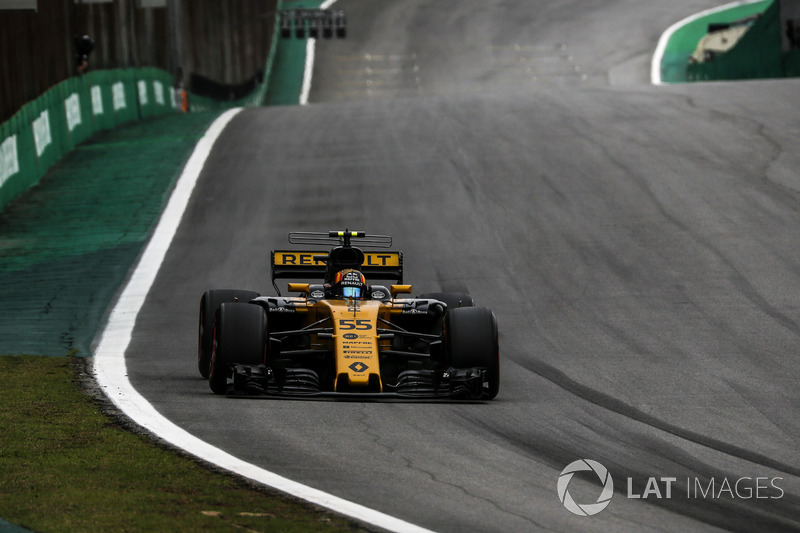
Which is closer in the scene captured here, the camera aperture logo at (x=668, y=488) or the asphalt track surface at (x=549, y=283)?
the camera aperture logo at (x=668, y=488)

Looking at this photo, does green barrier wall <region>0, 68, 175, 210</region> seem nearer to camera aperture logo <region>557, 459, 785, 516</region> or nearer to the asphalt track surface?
the asphalt track surface

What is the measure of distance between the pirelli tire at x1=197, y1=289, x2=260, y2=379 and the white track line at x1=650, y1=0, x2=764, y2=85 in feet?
140

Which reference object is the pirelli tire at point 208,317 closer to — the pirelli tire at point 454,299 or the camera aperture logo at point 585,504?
the pirelli tire at point 454,299

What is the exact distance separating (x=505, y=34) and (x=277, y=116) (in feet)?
113

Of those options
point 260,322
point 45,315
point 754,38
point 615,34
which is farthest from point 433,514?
point 615,34

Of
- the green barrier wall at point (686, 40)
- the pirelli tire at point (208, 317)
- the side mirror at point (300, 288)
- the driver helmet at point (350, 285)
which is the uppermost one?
the driver helmet at point (350, 285)

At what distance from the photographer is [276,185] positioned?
2386 cm

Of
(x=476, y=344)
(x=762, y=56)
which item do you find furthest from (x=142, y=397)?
(x=762, y=56)

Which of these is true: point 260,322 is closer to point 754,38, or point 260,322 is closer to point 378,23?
point 754,38

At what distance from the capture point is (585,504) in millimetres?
7133

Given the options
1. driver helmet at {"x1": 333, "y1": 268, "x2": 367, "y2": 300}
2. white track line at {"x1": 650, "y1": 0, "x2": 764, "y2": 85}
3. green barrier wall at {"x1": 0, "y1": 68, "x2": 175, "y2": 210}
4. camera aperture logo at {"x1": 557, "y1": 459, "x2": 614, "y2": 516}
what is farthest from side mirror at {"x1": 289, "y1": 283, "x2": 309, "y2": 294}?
white track line at {"x1": 650, "y1": 0, "x2": 764, "y2": 85}

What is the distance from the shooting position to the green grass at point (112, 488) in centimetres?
646

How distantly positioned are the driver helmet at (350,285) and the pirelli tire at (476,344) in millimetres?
1220

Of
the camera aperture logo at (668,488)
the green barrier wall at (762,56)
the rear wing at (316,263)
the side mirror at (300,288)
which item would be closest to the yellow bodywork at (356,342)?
the side mirror at (300,288)
